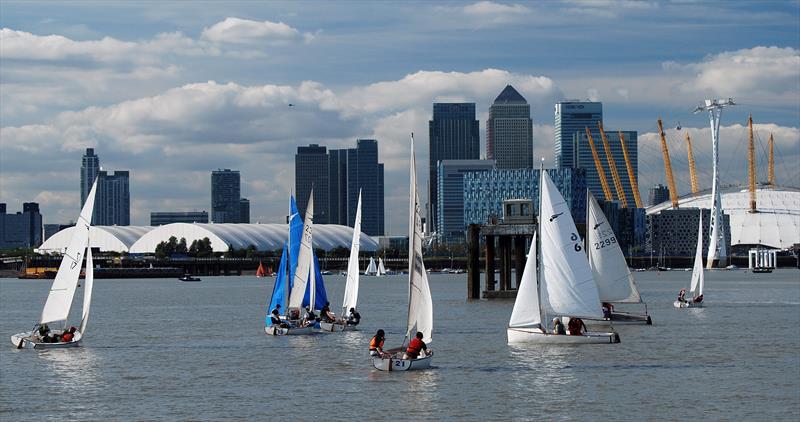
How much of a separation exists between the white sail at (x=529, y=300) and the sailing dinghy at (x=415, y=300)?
8831 mm

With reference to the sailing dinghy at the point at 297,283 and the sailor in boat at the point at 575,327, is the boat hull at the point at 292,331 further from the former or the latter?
the sailor in boat at the point at 575,327

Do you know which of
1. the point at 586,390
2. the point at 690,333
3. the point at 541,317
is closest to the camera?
the point at 586,390

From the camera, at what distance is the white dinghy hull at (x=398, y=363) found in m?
55.2

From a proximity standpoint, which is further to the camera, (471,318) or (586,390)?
(471,318)

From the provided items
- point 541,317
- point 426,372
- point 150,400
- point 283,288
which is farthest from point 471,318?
point 150,400

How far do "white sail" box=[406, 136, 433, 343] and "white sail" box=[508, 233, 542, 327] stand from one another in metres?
9.66

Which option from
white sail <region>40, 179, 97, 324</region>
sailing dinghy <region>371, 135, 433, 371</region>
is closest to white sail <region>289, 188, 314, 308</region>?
white sail <region>40, 179, 97, 324</region>

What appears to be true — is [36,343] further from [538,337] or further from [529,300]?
[538,337]

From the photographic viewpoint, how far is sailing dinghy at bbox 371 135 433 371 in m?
51.3

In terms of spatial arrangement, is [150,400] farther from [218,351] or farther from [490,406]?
[218,351]

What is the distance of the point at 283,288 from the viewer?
3174 inches

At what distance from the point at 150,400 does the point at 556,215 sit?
25.9m

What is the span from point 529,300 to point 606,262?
1658cm

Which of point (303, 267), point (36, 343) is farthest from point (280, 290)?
point (36, 343)
